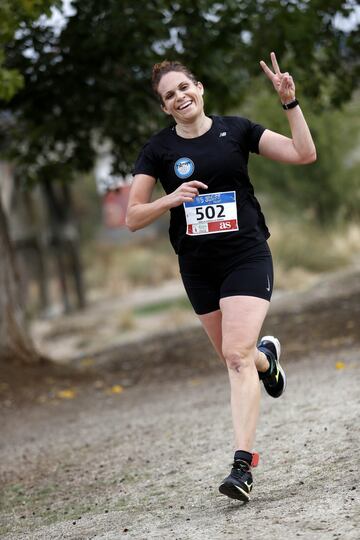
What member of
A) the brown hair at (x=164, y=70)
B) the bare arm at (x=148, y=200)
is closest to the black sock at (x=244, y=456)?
the bare arm at (x=148, y=200)

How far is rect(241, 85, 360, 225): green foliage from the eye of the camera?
22.6 metres

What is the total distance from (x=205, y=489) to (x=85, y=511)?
2.14 ft

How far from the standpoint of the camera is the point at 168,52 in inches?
443

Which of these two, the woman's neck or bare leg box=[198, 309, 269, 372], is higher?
the woman's neck

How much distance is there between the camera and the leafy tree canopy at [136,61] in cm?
1095

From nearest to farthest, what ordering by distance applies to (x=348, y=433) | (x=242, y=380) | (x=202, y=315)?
(x=242, y=380)
(x=202, y=315)
(x=348, y=433)

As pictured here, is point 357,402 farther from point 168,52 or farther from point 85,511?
point 168,52

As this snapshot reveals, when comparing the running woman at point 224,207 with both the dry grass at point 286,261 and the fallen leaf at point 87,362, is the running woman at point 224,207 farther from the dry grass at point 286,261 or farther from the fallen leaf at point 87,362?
the dry grass at point 286,261

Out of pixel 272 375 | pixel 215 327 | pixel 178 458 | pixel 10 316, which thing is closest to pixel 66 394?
pixel 10 316

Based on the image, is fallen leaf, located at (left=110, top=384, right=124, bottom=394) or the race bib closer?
the race bib

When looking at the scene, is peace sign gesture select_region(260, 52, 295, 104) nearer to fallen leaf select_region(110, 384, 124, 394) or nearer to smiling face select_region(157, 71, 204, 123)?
smiling face select_region(157, 71, 204, 123)

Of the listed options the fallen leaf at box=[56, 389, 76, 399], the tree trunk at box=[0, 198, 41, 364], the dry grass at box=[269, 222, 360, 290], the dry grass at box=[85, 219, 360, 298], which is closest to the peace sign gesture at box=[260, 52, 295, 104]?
the fallen leaf at box=[56, 389, 76, 399]

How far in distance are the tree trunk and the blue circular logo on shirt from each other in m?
7.58

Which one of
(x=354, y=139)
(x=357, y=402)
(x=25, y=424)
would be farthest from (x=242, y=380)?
(x=354, y=139)
